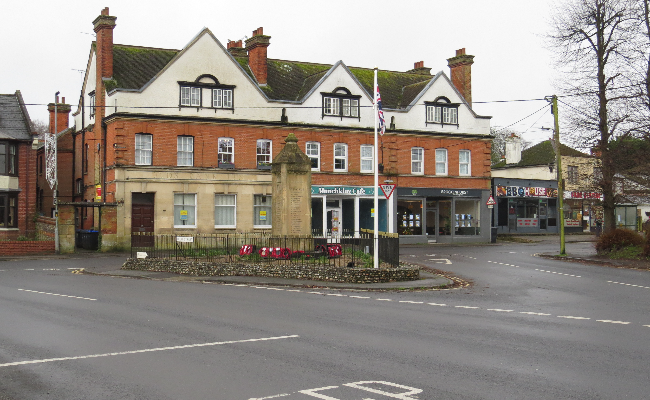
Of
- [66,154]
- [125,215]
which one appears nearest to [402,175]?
[125,215]

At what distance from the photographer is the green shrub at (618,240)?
32.6 meters

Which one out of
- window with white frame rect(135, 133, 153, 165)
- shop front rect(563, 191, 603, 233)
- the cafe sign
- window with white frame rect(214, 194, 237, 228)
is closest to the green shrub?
window with white frame rect(214, 194, 237, 228)

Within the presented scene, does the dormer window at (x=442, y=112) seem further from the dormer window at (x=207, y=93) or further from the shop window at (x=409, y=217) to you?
the dormer window at (x=207, y=93)

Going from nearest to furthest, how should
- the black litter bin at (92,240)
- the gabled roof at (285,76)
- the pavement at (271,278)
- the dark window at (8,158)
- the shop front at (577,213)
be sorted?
the pavement at (271,278) < the black litter bin at (92,240) < the gabled roof at (285,76) < the dark window at (8,158) < the shop front at (577,213)

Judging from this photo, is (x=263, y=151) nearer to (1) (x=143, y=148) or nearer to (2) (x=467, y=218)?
(1) (x=143, y=148)

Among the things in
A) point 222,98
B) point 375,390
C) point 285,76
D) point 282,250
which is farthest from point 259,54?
point 375,390

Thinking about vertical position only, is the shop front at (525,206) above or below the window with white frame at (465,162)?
below

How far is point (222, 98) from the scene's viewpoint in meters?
40.4

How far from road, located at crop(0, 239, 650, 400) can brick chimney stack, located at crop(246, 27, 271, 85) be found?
83.6 ft

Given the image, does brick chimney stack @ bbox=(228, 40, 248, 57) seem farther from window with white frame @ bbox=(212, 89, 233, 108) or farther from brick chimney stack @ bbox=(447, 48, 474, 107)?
brick chimney stack @ bbox=(447, 48, 474, 107)

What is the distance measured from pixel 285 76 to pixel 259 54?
8.78 feet

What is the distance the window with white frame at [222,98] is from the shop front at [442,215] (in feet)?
42.7

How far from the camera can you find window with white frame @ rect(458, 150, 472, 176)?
48.1 metres

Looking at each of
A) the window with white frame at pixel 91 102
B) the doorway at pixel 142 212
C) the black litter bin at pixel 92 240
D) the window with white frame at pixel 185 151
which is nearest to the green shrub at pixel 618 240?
the window with white frame at pixel 185 151
